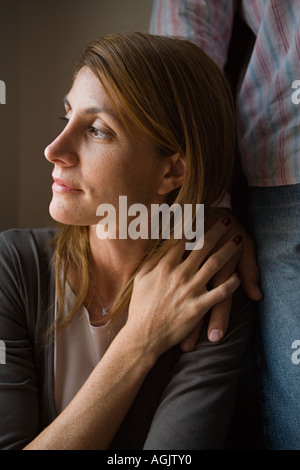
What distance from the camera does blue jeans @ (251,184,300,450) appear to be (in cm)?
96

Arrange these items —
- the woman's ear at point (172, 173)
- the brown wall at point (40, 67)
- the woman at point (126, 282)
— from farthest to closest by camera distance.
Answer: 1. the brown wall at point (40, 67)
2. the woman's ear at point (172, 173)
3. the woman at point (126, 282)

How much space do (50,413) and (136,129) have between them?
0.58m

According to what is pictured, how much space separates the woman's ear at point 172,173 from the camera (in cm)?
98

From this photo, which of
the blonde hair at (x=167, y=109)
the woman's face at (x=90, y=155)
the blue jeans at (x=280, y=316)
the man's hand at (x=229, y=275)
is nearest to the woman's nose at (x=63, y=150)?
the woman's face at (x=90, y=155)

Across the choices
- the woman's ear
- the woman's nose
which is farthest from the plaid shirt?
the woman's nose

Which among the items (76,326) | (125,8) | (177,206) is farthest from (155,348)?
(125,8)

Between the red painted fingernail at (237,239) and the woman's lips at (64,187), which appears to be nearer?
the woman's lips at (64,187)

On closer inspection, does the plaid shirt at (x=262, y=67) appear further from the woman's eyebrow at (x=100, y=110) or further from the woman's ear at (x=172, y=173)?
the woman's eyebrow at (x=100, y=110)

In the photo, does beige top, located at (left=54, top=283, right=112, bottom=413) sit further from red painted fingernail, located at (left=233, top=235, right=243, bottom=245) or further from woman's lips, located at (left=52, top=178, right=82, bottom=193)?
red painted fingernail, located at (left=233, top=235, right=243, bottom=245)

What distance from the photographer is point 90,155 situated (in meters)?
0.92

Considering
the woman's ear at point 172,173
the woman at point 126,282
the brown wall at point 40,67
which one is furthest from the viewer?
the brown wall at point 40,67

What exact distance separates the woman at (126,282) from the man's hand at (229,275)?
20 millimetres

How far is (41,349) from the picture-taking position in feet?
3.20

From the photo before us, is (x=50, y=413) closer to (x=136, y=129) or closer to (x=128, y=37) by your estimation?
(x=136, y=129)
